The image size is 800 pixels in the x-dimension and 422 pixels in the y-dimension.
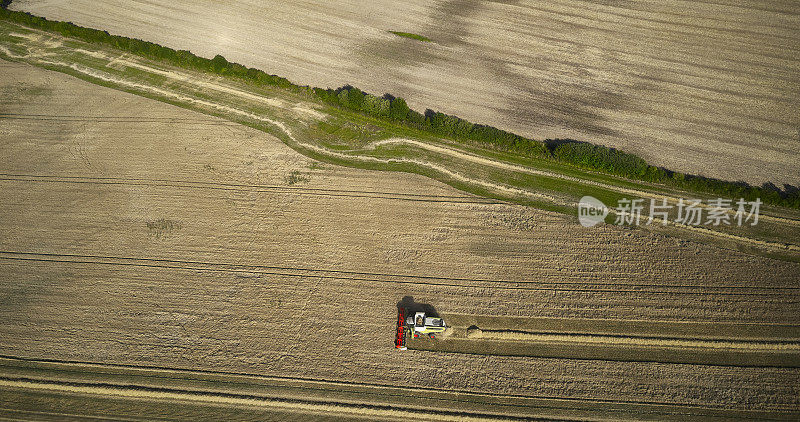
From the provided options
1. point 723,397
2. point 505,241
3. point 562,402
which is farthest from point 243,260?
point 723,397

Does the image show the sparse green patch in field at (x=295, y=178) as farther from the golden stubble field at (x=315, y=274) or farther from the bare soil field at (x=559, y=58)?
the bare soil field at (x=559, y=58)

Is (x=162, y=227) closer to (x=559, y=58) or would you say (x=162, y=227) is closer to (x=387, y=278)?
(x=387, y=278)

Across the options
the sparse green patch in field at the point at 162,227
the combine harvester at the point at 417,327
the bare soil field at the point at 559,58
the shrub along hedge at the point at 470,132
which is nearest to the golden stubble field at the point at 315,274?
the sparse green patch in field at the point at 162,227

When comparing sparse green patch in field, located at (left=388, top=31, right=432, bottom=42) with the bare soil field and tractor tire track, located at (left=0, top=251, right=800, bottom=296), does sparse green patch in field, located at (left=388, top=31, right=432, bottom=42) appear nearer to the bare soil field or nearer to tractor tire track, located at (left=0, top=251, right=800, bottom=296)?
the bare soil field

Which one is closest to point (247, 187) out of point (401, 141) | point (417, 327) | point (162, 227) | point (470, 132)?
point (162, 227)

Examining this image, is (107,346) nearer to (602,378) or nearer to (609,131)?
(602,378)

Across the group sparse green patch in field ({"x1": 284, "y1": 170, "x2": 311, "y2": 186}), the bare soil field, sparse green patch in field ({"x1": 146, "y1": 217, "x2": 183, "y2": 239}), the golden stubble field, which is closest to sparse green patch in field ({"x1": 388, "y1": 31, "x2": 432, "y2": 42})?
the bare soil field
